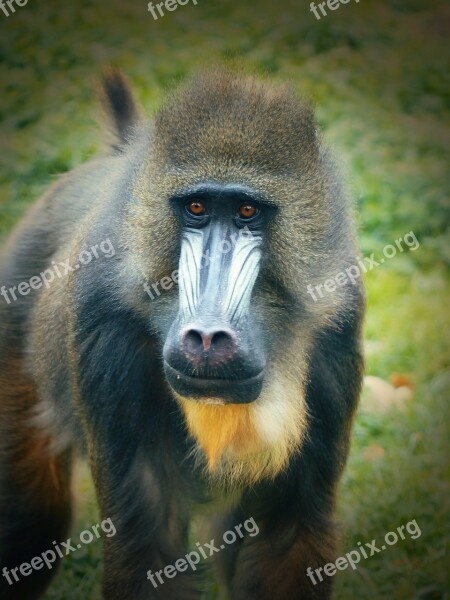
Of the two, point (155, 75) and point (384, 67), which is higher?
point (155, 75)

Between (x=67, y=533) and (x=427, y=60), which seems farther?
(x=427, y=60)

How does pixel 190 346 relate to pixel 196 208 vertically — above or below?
below

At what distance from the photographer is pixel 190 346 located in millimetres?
3605

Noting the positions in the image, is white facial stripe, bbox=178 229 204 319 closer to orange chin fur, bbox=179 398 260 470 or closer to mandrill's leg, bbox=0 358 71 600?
orange chin fur, bbox=179 398 260 470

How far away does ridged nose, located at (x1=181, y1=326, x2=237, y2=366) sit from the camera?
3.57 meters

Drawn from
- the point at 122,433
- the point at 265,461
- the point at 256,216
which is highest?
the point at 256,216

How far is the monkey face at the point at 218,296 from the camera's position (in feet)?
11.8

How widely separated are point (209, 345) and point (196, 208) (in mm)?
589

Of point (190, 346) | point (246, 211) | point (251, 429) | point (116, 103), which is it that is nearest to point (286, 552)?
point (251, 429)

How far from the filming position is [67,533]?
5.64 meters

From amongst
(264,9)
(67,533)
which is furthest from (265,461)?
(264,9)

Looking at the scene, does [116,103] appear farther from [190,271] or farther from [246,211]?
[190,271]

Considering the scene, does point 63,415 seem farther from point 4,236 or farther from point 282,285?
point 4,236

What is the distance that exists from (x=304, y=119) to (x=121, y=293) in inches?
39.8
